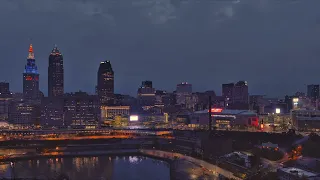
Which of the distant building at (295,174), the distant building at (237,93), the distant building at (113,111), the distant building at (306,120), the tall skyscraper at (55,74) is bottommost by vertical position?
the distant building at (295,174)

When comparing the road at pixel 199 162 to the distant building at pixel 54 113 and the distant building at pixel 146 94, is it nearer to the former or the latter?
the distant building at pixel 54 113

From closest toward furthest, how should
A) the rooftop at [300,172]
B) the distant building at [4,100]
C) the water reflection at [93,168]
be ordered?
the rooftop at [300,172] → the water reflection at [93,168] → the distant building at [4,100]

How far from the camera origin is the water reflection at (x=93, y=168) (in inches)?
720

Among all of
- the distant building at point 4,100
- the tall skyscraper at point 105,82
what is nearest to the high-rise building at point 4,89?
the distant building at point 4,100

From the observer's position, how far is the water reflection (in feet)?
60.0

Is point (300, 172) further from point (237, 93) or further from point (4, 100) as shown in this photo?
point (4, 100)

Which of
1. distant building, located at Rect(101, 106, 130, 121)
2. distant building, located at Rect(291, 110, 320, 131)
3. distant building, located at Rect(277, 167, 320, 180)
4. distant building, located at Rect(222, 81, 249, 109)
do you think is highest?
distant building, located at Rect(222, 81, 249, 109)

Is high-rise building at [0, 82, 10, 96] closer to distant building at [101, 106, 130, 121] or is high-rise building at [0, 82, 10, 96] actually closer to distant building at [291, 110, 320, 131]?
distant building at [101, 106, 130, 121]

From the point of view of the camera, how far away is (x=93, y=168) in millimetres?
20188

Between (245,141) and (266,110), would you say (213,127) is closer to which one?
(245,141)

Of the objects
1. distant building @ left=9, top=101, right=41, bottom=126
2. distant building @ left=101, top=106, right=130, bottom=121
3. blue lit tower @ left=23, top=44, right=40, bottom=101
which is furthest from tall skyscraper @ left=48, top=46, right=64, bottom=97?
distant building @ left=101, top=106, right=130, bottom=121

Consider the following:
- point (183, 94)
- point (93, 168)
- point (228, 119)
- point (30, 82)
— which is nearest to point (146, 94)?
point (183, 94)

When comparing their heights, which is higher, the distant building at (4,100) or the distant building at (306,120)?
the distant building at (4,100)

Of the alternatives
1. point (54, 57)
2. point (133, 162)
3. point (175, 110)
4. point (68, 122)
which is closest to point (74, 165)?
point (133, 162)
